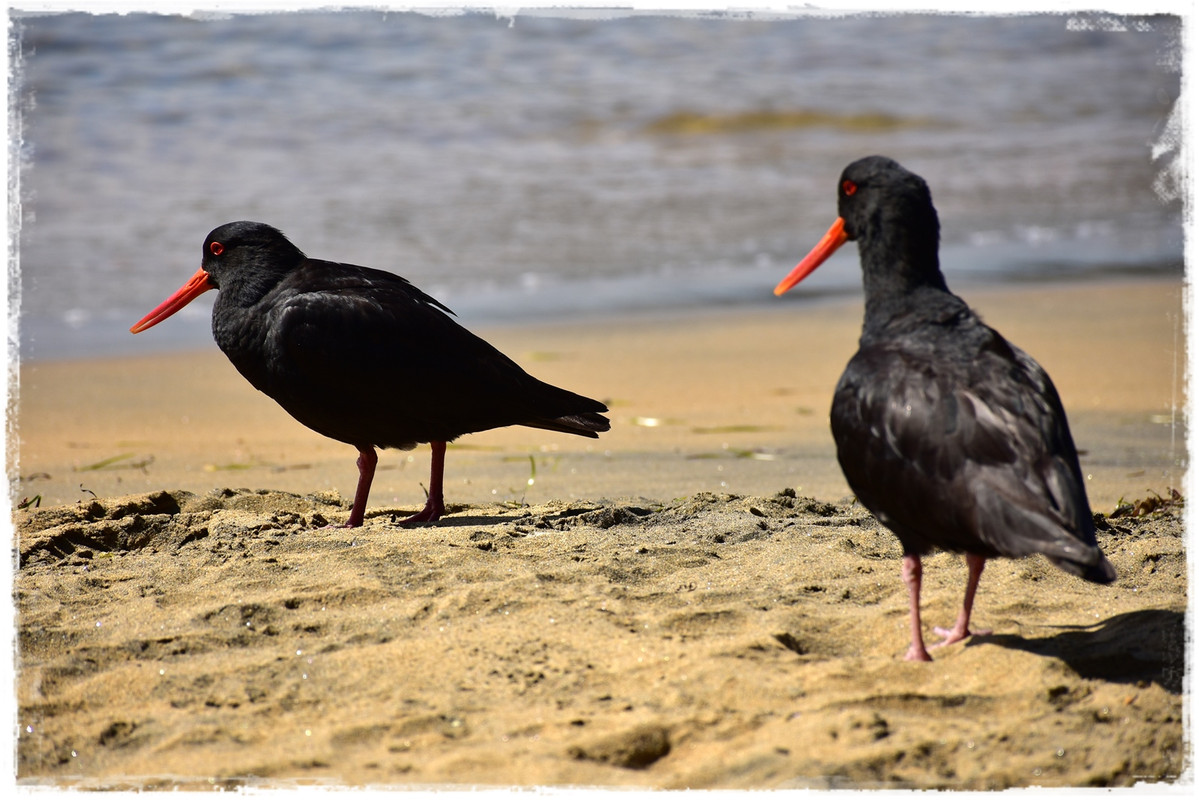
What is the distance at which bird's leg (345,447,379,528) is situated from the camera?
16.6 feet

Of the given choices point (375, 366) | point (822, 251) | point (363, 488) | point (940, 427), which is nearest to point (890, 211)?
point (822, 251)

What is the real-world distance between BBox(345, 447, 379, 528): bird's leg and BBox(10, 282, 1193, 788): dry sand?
0.63 feet

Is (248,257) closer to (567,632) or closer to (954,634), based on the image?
(567,632)

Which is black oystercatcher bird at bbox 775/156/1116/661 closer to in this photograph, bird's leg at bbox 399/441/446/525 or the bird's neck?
the bird's neck

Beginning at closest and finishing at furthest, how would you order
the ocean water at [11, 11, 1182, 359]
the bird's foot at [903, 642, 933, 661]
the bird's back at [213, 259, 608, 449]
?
the bird's foot at [903, 642, 933, 661] < the bird's back at [213, 259, 608, 449] < the ocean water at [11, 11, 1182, 359]

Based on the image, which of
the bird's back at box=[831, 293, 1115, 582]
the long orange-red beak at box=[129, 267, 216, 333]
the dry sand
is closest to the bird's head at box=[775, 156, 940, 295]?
the bird's back at box=[831, 293, 1115, 582]

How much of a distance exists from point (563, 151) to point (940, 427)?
1355 cm

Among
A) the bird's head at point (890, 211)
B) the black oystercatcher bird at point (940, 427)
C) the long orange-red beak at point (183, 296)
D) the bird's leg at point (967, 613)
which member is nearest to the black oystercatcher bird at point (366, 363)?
the long orange-red beak at point (183, 296)

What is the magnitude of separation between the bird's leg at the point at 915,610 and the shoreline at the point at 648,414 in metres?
2.13

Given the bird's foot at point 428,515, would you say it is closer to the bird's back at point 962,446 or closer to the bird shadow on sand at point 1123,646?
the bird's back at point 962,446

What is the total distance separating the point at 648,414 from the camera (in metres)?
7.52

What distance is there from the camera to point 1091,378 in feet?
25.6

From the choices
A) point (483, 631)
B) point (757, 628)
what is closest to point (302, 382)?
point (483, 631)

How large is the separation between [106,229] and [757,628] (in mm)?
11063
